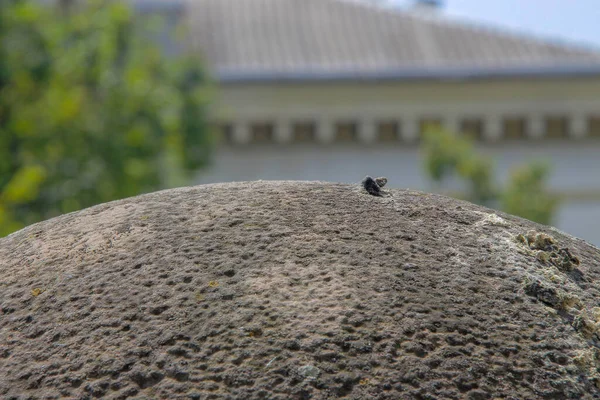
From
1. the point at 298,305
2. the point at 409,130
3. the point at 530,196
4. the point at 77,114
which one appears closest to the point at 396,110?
the point at 409,130

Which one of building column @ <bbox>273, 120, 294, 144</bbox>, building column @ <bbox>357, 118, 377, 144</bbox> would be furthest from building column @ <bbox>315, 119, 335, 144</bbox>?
building column @ <bbox>273, 120, 294, 144</bbox>

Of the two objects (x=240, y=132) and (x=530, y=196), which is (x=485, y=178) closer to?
(x=530, y=196)

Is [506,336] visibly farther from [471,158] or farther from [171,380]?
[471,158]

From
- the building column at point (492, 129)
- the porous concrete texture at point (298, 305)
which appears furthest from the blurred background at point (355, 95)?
the porous concrete texture at point (298, 305)

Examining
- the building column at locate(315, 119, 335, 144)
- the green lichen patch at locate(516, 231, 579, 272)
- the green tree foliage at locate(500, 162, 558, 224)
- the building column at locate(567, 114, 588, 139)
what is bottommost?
the building column at locate(567, 114, 588, 139)

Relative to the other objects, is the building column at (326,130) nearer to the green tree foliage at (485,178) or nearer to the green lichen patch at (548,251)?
the green tree foliage at (485,178)

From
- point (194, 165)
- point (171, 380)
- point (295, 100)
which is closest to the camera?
point (171, 380)

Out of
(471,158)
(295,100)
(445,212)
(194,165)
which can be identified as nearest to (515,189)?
(471,158)

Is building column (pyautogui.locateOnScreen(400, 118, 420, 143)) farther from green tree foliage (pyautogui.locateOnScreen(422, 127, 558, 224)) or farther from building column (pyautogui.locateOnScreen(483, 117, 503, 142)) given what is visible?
green tree foliage (pyautogui.locateOnScreen(422, 127, 558, 224))
